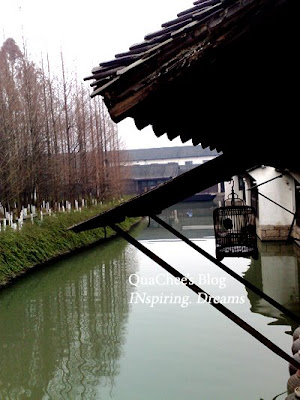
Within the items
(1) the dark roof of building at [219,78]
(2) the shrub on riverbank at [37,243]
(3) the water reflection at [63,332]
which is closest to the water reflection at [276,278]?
(3) the water reflection at [63,332]

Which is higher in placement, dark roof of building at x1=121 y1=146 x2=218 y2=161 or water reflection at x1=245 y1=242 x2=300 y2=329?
dark roof of building at x1=121 y1=146 x2=218 y2=161

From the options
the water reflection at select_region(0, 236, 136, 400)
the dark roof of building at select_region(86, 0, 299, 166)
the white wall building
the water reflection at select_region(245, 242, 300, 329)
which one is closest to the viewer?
the dark roof of building at select_region(86, 0, 299, 166)

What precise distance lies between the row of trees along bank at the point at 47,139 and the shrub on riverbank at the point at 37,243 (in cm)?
114

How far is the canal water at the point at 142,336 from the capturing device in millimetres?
4090

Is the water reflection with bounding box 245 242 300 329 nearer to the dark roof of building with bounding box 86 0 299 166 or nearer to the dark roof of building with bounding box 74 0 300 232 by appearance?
the dark roof of building with bounding box 74 0 300 232

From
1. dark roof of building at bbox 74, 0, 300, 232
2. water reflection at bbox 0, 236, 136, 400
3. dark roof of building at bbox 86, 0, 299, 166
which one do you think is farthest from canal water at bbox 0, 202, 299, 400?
dark roof of building at bbox 86, 0, 299, 166

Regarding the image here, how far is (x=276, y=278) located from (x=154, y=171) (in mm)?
28029

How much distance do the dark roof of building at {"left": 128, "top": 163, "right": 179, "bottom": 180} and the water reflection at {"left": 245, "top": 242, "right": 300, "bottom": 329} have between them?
24.1m

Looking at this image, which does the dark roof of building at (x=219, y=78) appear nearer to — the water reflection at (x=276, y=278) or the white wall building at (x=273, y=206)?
the water reflection at (x=276, y=278)

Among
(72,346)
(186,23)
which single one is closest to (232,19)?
(186,23)

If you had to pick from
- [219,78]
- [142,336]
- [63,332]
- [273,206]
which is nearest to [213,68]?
[219,78]

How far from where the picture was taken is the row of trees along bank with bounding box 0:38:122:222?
11.3 m

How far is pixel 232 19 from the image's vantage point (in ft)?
3.65

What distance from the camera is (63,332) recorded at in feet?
19.0
